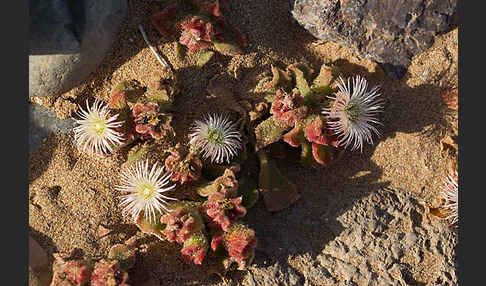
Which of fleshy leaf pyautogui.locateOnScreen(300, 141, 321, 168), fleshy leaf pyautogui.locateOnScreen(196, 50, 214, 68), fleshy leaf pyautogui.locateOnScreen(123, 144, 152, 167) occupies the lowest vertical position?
fleshy leaf pyautogui.locateOnScreen(300, 141, 321, 168)

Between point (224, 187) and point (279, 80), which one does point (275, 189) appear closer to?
point (224, 187)

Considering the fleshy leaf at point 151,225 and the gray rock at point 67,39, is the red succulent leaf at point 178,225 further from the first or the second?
the gray rock at point 67,39

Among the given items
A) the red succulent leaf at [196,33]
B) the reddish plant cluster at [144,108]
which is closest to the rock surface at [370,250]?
the reddish plant cluster at [144,108]

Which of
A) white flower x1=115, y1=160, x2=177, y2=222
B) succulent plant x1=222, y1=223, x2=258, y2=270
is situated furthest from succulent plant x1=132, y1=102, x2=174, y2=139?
succulent plant x1=222, y1=223, x2=258, y2=270

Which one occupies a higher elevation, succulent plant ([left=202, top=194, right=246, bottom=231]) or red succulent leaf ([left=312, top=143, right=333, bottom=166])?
red succulent leaf ([left=312, top=143, right=333, bottom=166])

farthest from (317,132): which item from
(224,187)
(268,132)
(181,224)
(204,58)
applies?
(181,224)

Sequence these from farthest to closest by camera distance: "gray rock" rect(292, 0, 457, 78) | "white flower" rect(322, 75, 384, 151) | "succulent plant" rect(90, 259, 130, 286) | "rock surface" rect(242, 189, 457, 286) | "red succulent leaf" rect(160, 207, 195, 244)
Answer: "gray rock" rect(292, 0, 457, 78), "white flower" rect(322, 75, 384, 151), "rock surface" rect(242, 189, 457, 286), "red succulent leaf" rect(160, 207, 195, 244), "succulent plant" rect(90, 259, 130, 286)

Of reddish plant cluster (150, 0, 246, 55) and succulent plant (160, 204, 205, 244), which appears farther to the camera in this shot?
reddish plant cluster (150, 0, 246, 55)

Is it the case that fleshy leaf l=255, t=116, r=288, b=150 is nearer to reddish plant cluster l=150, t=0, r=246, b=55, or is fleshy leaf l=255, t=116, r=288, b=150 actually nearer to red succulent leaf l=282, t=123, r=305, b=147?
red succulent leaf l=282, t=123, r=305, b=147
